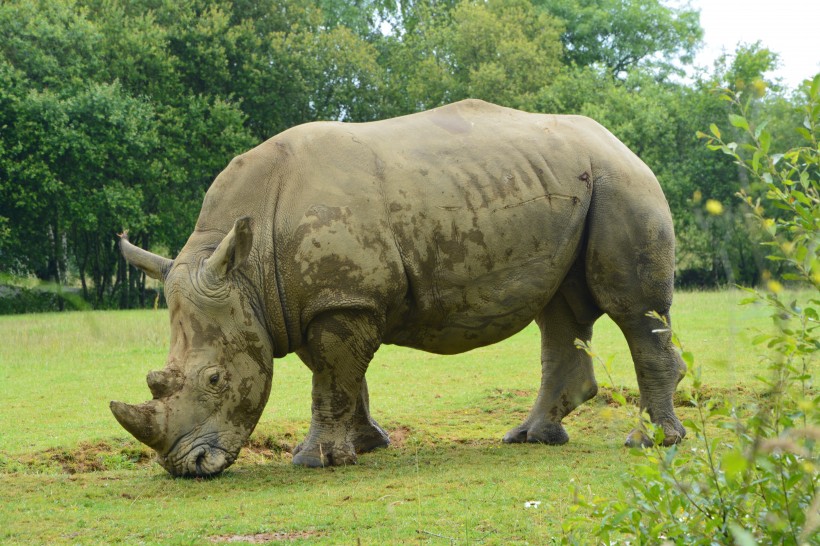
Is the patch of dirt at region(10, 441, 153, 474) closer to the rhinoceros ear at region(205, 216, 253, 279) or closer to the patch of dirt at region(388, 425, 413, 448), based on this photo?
the patch of dirt at region(388, 425, 413, 448)

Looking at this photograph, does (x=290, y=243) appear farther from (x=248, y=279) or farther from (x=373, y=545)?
(x=373, y=545)

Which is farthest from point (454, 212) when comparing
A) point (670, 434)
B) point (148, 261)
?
point (670, 434)

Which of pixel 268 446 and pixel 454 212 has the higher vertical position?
pixel 454 212

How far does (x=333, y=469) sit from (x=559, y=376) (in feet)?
7.77

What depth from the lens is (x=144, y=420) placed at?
701 centimetres

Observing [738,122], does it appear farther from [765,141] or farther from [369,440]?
[369,440]

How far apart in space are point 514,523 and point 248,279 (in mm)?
2846

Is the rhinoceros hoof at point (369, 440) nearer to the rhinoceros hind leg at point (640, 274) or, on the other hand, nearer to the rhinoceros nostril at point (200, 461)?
the rhinoceros nostril at point (200, 461)

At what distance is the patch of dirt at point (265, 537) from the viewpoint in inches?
222

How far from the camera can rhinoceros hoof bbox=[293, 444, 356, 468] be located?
7.79 metres

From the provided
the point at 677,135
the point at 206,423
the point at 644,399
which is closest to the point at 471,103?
the point at 644,399

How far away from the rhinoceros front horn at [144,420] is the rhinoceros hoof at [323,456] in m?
1.15

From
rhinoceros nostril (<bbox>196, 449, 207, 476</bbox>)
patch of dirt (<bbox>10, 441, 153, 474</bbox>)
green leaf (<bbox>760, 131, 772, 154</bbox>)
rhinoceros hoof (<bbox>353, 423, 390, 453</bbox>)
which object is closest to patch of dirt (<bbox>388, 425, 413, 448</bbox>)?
rhinoceros hoof (<bbox>353, 423, 390, 453</bbox>)

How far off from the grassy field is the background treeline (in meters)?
12.3
